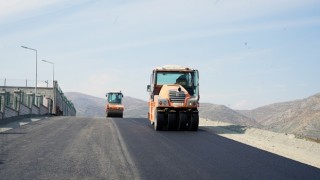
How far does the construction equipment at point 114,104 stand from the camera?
4566 centimetres

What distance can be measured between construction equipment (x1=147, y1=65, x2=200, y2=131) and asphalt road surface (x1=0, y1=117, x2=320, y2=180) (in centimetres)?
494

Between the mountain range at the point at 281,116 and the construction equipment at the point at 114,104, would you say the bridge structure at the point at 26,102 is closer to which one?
the construction equipment at the point at 114,104

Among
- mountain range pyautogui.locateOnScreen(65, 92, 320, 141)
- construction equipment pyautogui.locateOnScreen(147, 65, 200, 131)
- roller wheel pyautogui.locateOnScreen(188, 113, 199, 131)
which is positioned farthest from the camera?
mountain range pyautogui.locateOnScreen(65, 92, 320, 141)

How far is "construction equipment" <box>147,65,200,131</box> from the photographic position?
2231 cm

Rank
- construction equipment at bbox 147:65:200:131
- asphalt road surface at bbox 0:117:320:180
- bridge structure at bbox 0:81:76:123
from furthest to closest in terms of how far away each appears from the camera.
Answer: bridge structure at bbox 0:81:76:123, construction equipment at bbox 147:65:200:131, asphalt road surface at bbox 0:117:320:180

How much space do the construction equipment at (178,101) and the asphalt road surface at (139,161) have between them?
16.2 feet

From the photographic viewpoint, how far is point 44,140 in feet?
57.0

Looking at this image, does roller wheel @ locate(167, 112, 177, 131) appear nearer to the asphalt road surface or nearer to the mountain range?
the asphalt road surface

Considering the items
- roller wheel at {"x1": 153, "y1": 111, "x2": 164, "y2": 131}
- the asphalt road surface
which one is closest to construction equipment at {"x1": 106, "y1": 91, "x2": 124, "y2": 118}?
roller wheel at {"x1": 153, "y1": 111, "x2": 164, "y2": 131}

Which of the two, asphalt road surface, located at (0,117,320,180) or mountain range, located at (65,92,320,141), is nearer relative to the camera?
asphalt road surface, located at (0,117,320,180)

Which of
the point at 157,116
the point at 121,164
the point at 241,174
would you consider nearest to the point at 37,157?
the point at 121,164

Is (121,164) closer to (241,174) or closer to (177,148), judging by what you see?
(241,174)

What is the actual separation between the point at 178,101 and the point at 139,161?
10.6 meters

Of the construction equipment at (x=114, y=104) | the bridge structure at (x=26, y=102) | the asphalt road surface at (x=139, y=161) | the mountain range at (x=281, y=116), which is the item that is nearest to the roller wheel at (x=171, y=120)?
the asphalt road surface at (x=139, y=161)
